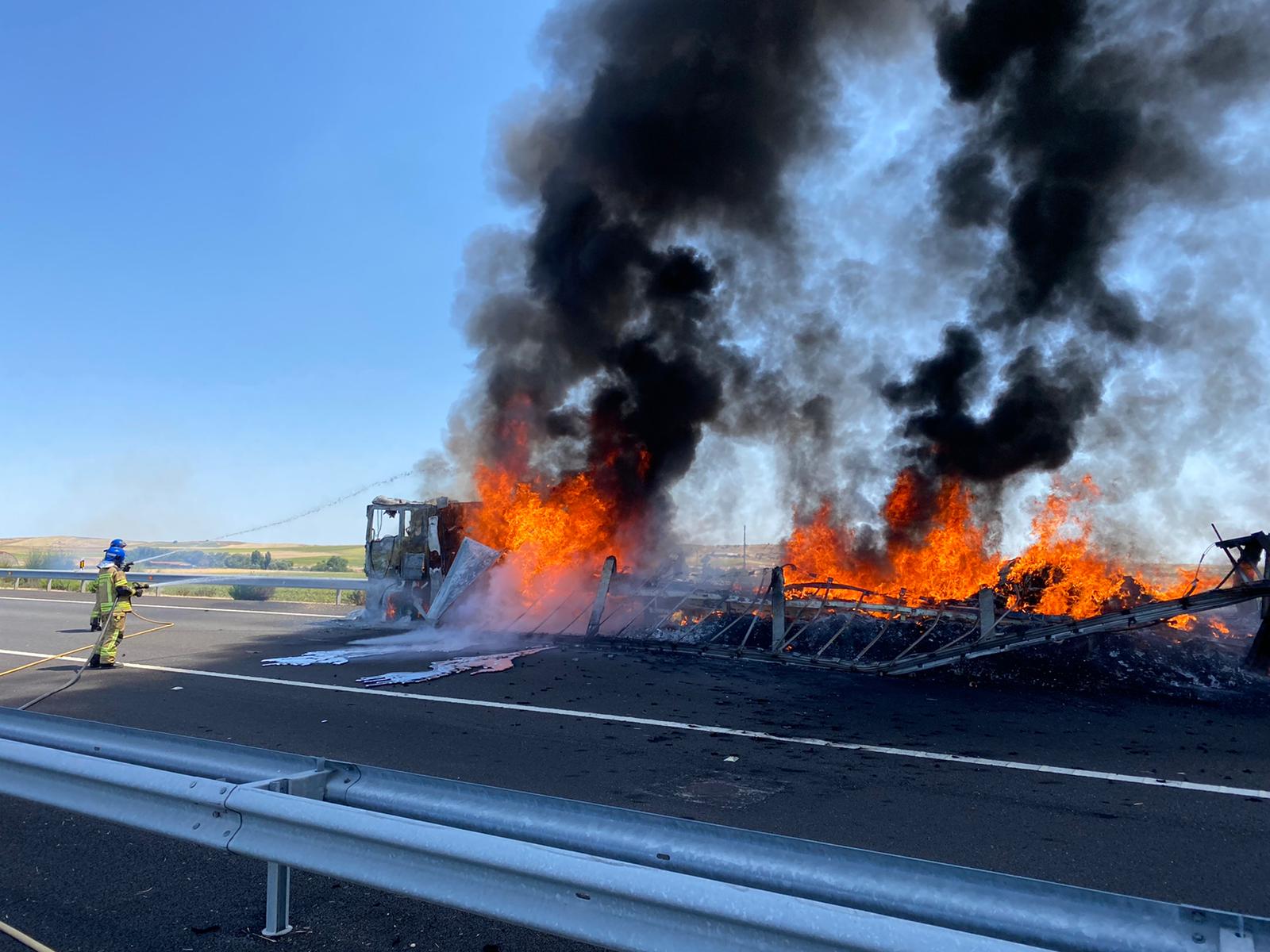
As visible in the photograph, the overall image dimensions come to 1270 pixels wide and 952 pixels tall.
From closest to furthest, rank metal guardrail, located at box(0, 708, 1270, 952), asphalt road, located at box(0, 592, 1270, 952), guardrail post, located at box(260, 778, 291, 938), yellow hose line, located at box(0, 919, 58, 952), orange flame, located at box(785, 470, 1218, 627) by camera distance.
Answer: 1. metal guardrail, located at box(0, 708, 1270, 952)
2. yellow hose line, located at box(0, 919, 58, 952)
3. guardrail post, located at box(260, 778, 291, 938)
4. asphalt road, located at box(0, 592, 1270, 952)
5. orange flame, located at box(785, 470, 1218, 627)

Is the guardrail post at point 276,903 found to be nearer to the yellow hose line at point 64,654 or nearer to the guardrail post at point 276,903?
the guardrail post at point 276,903

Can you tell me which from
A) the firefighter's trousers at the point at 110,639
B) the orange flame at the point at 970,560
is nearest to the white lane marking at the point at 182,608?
the firefighter's trousers at the point at 110,639

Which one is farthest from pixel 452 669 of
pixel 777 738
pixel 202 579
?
pixel 202 579

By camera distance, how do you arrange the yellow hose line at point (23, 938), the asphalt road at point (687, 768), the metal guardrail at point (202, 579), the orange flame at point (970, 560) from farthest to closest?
1. the metal guardrail at point (202, 579)
2. the orange flame at point (970, 560)
3. the asphalt road at point (687, 768)
4. the yellow hose line at point (23, 938)

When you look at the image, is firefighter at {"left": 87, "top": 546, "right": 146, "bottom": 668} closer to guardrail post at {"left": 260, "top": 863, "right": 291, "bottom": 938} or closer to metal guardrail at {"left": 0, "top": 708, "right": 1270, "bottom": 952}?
metal guardrail at {"left": 0, "top": 708, "right": 1270, "bottom": 952}

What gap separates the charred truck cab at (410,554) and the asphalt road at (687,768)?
4.35 m

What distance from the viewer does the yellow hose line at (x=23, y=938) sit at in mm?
3018

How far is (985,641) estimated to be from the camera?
854 centimetres

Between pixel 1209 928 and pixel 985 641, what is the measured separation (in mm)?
7367

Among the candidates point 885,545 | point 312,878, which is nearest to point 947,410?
point 885,545

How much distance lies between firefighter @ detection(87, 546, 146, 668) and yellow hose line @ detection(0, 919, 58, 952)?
7.84 m

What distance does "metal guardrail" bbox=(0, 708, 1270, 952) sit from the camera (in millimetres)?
1774

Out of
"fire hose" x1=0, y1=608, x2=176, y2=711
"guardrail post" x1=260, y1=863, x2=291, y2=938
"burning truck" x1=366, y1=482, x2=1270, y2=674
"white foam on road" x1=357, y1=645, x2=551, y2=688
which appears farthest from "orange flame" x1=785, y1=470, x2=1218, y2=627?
"fire hose" x1=0, y1=608, x2=176, y2=711

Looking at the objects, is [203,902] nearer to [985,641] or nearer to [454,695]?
[454,695]
